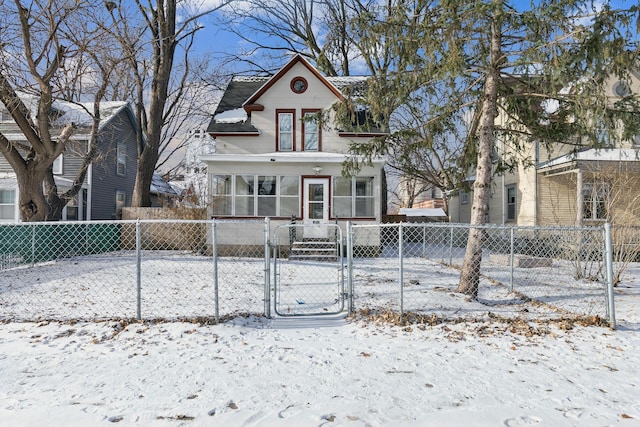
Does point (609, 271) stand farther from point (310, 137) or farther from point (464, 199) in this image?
point (464, 199)

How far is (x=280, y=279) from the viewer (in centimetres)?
865

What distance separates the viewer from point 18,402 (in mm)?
3197

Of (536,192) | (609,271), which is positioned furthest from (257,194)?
(536,192)

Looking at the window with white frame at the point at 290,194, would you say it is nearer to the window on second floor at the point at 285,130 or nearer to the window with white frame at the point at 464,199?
the window on second floor at the point at 285,130

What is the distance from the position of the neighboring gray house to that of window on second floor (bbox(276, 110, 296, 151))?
7171 mm

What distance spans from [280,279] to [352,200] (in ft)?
19.3

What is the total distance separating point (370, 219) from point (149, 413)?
11.2 metres

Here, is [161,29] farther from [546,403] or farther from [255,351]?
[546,403]

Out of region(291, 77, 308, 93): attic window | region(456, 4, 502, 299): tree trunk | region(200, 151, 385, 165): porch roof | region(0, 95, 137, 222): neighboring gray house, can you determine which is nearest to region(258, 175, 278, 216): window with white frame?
region(200, 151, 385, 165): porch roof

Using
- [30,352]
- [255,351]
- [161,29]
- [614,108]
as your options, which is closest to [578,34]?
[614,108]

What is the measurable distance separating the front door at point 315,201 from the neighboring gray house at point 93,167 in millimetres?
8577

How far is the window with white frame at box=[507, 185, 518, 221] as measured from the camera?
16.9 m

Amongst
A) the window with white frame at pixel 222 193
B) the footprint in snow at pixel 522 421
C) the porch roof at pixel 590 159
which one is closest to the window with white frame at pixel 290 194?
the window with white frame at pixel 222 193

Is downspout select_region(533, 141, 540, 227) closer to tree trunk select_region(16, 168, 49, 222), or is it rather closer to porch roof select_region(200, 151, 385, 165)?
porch roof select_region(200, 151, 385, 165)
